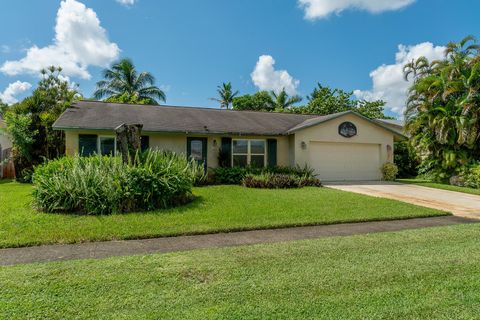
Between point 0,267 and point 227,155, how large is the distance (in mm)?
10499

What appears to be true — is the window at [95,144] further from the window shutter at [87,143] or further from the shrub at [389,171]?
the shrub at [389,171]

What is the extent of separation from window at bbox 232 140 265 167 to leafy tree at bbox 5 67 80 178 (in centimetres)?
861

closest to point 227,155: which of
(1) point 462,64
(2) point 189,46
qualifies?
(2) point 189,46

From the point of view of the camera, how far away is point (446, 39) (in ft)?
48.3

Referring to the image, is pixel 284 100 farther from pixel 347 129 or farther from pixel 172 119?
pixel 172 119

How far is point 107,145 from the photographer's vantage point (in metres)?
12.6

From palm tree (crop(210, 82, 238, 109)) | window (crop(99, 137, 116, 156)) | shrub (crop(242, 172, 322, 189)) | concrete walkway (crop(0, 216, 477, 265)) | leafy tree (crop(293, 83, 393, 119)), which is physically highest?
palm tree (crop(210, 82, 238, 109))

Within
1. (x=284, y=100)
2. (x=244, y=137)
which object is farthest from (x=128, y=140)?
(x=284, y=100)

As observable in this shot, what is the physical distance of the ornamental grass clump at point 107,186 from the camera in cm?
689

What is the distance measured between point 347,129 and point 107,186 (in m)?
11.9

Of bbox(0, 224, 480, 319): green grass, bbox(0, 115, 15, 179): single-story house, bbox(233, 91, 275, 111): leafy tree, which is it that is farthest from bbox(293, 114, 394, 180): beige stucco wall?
bbox(233, 91, 275, 111): leafy tree

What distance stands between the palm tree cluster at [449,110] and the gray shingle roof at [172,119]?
6.21 m

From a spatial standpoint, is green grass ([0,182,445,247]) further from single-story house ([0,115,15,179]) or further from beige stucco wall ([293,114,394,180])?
single-story house ([0,115,15,179])

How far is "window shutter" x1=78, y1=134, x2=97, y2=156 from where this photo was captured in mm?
12156
